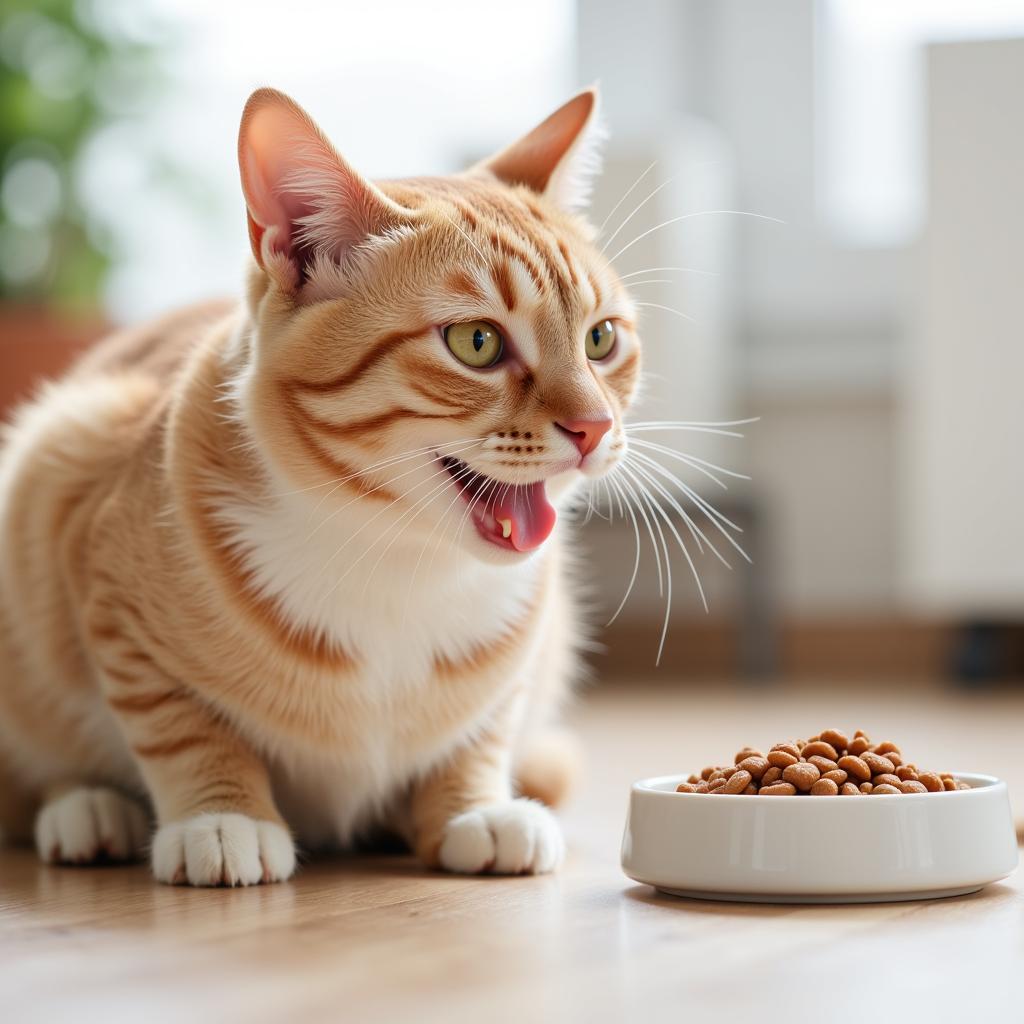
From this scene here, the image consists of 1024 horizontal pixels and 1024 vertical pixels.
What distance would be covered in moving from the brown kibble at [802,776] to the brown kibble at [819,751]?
0.04 m

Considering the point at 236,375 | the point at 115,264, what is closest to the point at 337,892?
the point at 236,375

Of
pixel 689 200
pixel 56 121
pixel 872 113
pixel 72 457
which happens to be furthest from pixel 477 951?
pixel 872 113

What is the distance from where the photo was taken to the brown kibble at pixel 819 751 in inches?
46.6

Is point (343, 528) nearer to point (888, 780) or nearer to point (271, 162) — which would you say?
point (271, 162)

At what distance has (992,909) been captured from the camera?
1128 millimetres

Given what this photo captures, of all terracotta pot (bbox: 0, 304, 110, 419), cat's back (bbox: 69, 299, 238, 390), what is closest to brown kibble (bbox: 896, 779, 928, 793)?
cat's back (bbox: 69, 299, 238, 390)

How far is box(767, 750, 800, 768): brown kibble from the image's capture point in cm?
116

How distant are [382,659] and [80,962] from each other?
1.27 ft

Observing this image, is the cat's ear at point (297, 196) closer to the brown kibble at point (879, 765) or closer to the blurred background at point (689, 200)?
the brown kibble at point (879, 765)

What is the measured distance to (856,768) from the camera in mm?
1155

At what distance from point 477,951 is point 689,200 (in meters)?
2.46

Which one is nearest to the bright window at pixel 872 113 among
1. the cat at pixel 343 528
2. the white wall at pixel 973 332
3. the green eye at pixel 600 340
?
the white wall at pixel 973 332

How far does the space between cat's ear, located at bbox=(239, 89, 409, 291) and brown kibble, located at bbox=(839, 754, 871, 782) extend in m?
0.58

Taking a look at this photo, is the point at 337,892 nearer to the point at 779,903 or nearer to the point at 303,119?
the point at 779,903
